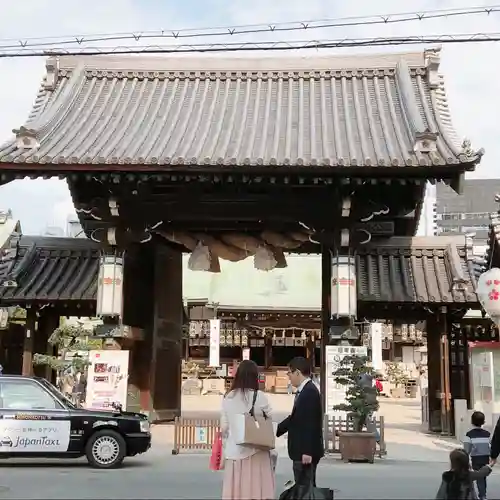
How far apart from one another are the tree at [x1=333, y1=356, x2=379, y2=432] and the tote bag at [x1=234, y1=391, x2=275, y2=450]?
20.1 feet

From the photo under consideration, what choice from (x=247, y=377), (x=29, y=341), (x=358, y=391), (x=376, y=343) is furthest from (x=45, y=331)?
(x=247, y=377)

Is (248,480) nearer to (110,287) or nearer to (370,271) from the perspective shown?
(110,287)

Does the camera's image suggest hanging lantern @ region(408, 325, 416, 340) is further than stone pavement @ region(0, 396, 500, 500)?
Yes

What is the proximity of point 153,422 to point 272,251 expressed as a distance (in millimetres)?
5204

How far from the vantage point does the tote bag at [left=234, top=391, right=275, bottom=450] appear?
21.2ft

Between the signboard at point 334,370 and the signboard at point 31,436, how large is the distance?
17.8ft

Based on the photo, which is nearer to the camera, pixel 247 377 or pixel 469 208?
pixel 247 377

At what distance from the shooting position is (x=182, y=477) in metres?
10.5

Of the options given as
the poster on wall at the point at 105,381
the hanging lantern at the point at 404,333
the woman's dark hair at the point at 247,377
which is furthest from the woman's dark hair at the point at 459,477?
the hanging lantern at the point at 404,333

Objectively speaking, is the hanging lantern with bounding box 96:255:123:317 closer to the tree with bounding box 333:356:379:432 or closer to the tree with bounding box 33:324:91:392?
the tree with bounding box 33:324:91:392

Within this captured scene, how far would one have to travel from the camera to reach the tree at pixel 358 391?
12.4 metres

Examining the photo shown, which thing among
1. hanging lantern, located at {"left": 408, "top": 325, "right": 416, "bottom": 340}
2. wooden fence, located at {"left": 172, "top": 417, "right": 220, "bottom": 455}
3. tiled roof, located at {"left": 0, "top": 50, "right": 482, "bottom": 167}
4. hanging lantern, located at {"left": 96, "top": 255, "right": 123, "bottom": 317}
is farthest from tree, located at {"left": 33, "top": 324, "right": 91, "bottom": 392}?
hanging lantern, located at {"left": 408, "top": 325, "right": 416, "bottom": 340}

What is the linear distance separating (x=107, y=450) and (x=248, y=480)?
17.7 feet

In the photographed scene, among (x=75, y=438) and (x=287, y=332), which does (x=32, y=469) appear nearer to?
(x=75, y=438)
